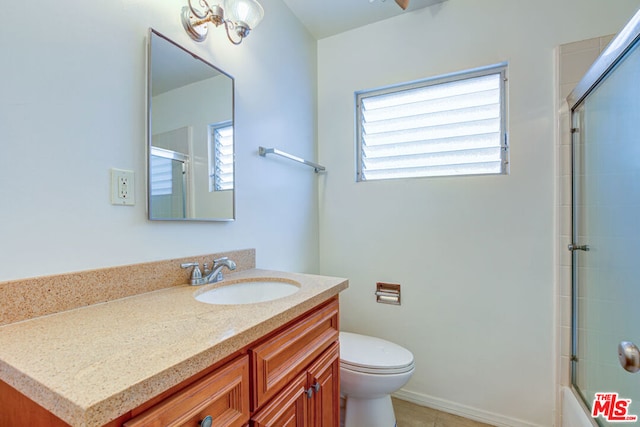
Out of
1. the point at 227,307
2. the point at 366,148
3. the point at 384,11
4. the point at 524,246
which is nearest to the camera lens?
the point at 227,307

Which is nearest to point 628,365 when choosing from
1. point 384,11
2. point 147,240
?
point 147,240

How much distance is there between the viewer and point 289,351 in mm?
845

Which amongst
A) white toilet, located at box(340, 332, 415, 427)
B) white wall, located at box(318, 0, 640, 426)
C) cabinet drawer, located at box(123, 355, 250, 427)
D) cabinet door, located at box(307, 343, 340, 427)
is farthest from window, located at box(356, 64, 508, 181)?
cabinet drawer, located at box(123, 355, 250, 427)

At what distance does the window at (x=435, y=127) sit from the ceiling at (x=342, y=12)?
1.45ft

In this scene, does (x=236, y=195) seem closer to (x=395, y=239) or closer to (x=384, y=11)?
(x=395, y=239)

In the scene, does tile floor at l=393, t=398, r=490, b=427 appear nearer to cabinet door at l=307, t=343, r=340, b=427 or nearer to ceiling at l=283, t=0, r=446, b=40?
cabinet door at l=307, t=343, r=340, b=427

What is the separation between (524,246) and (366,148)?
43.4 inches

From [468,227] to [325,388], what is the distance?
1.18m

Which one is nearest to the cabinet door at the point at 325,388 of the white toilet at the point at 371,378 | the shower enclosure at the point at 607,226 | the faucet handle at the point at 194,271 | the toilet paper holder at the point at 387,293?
the white toilet at the point at 371,378

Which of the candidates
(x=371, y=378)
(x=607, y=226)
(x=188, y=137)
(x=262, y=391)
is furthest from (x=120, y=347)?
(x=607, y=226)

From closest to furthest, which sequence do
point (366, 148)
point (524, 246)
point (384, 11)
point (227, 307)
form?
1. point (227, 307)
2. point (524, 246)
3. point (384, 11)
4. point (366, 148)

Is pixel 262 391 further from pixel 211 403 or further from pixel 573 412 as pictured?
pixel 573 412

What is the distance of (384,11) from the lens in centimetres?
178

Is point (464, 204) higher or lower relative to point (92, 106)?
lower
